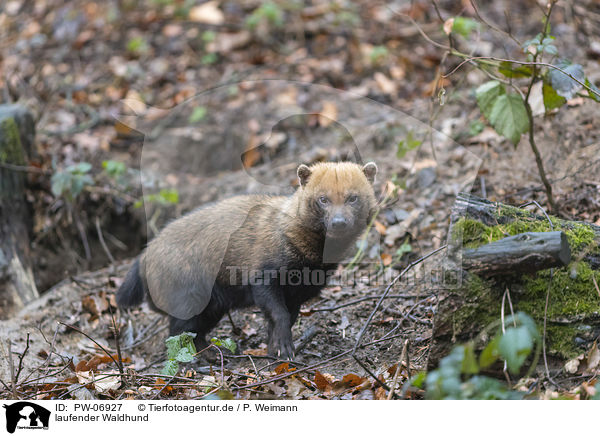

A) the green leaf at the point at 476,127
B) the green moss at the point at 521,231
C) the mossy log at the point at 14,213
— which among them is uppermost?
the green leaf at the point at 476,127

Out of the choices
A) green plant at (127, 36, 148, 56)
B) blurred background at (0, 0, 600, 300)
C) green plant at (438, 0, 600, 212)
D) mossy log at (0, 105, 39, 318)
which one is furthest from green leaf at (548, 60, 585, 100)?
green plant at (127, 36, 148, 56)

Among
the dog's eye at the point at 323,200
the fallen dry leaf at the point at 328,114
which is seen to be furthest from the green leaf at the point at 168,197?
the dog's eye at the point at 323,200

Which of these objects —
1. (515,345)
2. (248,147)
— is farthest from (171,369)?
(248,147)

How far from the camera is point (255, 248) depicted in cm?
529

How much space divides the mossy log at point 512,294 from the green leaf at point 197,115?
6743 millimetres

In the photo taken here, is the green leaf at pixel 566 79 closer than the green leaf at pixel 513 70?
Yes

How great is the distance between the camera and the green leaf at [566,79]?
4.71 m

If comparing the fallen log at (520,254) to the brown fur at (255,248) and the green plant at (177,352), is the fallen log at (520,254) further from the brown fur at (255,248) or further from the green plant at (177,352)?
the green plant at (177,352)

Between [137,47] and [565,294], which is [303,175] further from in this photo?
[137,47]

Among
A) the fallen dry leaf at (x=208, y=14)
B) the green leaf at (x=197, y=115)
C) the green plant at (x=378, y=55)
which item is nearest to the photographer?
the green leaf at (x=197, y=115)
